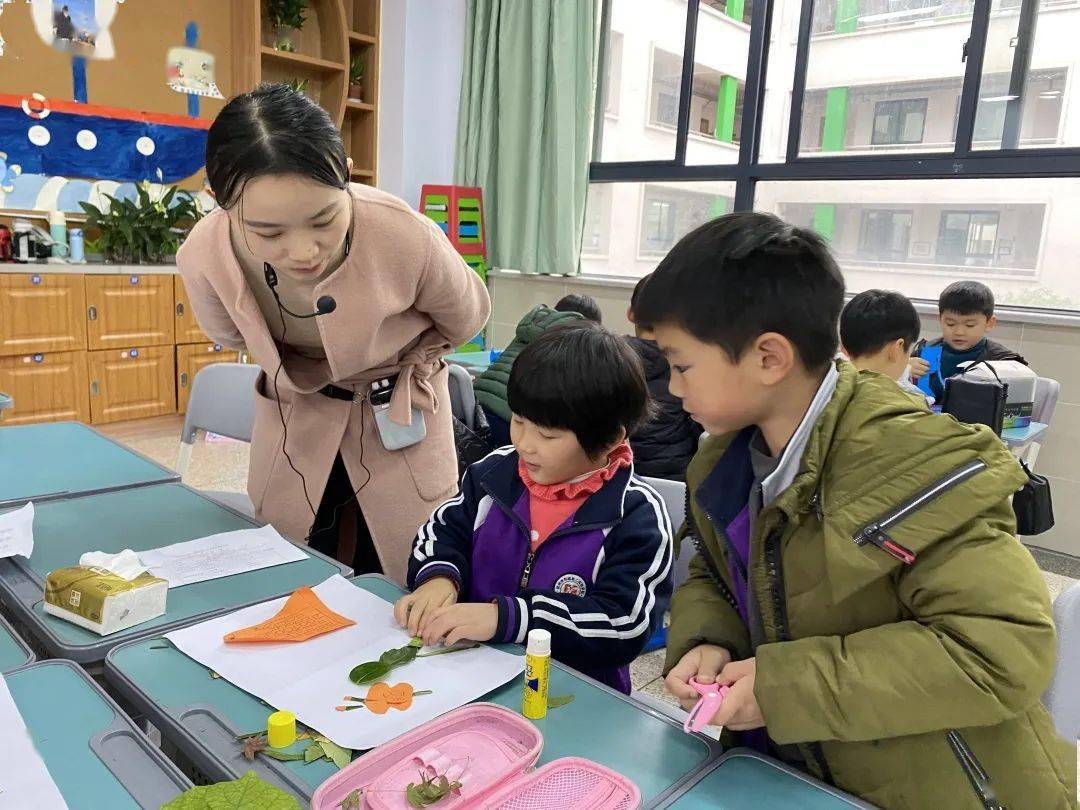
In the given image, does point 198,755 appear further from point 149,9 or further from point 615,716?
point 149,9

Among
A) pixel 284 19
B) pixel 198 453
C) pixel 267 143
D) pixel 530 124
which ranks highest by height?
pixel 284 19

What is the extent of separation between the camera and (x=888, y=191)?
4.05m

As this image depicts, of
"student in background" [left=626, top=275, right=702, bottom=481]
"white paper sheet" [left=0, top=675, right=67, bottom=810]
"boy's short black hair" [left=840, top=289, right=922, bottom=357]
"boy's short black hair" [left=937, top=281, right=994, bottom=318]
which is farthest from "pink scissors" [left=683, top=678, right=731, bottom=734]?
"boy's short black hair" [left=937, top=281, right=994, bottom=318]

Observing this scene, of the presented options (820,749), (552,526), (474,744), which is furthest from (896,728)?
(552,526)

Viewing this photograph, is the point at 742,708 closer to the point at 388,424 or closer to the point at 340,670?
the point at 340,670

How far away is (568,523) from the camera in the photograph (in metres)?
1.13

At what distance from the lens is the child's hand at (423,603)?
1.00 m

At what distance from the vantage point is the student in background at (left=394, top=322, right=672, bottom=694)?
105 centimetres

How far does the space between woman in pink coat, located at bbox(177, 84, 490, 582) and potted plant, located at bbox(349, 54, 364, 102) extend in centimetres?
388

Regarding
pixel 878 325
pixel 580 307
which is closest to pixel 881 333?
pixel 878 325

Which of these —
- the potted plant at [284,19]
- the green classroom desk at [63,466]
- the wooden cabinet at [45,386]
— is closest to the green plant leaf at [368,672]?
the green classroom desk at [63,466]

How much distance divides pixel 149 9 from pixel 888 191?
13.1 ft

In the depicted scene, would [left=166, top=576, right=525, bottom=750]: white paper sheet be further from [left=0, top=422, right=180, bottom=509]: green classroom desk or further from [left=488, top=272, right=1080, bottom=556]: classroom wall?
[left=488, top=272, right=1080, bottom=556]: classroom wall

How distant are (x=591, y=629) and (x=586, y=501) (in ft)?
0.62
